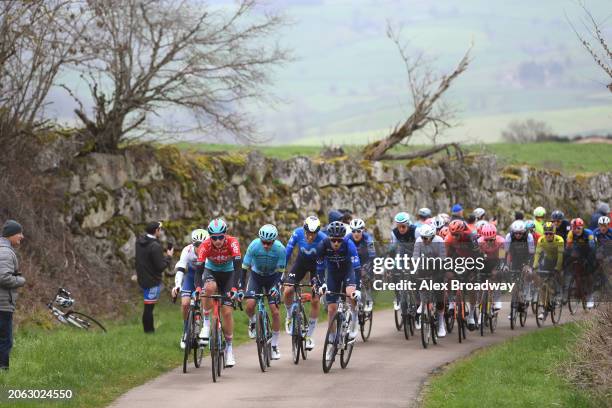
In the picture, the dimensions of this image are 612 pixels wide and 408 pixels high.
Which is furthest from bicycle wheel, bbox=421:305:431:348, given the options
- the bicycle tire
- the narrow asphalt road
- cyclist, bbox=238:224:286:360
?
the bicycle tire

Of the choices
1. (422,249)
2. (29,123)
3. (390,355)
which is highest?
(29,123)

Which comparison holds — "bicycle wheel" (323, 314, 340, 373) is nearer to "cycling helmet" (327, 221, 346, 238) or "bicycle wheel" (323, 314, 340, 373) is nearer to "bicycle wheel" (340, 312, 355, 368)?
"bicycle wheel" (340, 312, 355, 368)

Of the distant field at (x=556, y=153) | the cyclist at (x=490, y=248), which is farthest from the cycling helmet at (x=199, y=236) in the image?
the distant field at (x=556, y=153)

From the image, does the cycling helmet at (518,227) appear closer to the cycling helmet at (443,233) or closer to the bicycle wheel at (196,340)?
the cycling helmet at (443,233)

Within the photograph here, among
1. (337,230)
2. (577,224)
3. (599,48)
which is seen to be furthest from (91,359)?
(577,224)

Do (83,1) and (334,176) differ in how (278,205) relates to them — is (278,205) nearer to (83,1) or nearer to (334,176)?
(334,176)

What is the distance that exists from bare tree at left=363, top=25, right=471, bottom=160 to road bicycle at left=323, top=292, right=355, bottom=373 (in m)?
16.8

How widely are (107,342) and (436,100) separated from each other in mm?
18835

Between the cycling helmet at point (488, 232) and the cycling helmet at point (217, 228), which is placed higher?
the cycling helmet at point (217, 228)

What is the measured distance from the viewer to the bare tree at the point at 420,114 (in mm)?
32828

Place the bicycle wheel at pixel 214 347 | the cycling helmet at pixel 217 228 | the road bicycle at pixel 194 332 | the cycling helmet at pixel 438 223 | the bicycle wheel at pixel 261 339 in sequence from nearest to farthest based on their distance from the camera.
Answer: the bicycle wheel at pixel 214 347, the cycling helmet at pixel 217 228, the road bicycle at pixel 194 332, the bicycle wheel at pixel 261 339, the cycling helmet at pixel 438 223

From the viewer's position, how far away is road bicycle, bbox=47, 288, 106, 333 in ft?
58.6

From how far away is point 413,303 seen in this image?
1925cm

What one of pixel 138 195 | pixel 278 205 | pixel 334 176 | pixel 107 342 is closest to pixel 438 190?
pixel 334 176
